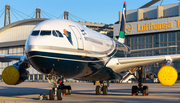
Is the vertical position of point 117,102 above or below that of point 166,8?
below

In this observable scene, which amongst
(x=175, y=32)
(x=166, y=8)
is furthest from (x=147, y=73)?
(x=166, y=8)

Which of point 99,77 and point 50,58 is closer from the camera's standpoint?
point 50,58

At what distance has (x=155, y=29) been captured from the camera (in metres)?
67.9

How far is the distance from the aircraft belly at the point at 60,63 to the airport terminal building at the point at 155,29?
5585 centimetres

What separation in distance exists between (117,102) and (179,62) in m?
58.3

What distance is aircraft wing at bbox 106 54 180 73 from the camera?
16953 mm

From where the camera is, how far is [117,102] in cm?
1362

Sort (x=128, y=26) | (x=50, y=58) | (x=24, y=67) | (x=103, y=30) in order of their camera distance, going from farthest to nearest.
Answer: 1. (x=103, y=30)
2. (x=128, y=26)
3. (x=24, y=67)
4. (x=50, y=58)

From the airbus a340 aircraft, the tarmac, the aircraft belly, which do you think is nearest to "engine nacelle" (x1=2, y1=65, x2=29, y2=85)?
the airbus a340 aircraft

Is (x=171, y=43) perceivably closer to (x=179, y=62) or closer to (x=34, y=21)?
(x=179, y=62)

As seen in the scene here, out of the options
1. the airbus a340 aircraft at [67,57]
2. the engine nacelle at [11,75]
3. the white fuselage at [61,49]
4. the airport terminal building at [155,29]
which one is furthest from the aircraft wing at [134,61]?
the airport terminal building at [155,29]

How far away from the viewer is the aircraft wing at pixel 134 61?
55.6 ft

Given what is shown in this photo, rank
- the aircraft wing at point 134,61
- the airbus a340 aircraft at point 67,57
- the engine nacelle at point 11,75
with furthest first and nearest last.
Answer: the aircraft wing at point 134,61 < the engine nacelle at point 11,75 < the airbus a340 aircraft at point 67,57

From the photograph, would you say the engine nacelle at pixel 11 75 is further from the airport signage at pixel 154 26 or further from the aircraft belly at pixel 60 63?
the airport signage at pixel 154 26
